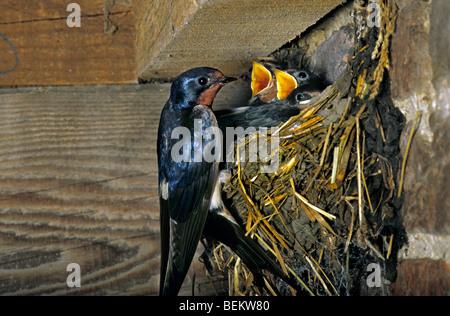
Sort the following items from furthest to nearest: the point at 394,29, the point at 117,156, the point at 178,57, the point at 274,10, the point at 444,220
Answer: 1. the point at 117,156
2. the point at 178,57
3. the point at 274,10
4. the point at 394,29
5. the point at 444,220

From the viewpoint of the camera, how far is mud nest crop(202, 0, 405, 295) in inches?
55.2

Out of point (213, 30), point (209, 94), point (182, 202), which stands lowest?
point (182, 202)

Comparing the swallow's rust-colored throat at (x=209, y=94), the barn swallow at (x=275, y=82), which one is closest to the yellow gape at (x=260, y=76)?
the barn swallow at (x=275, y=82)

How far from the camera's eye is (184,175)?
183cm

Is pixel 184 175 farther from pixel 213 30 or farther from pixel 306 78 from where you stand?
pixel 306 78

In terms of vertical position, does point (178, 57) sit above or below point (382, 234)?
above

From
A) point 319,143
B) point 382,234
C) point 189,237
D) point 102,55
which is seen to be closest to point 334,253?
point 382,234

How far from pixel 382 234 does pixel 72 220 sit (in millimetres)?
1074

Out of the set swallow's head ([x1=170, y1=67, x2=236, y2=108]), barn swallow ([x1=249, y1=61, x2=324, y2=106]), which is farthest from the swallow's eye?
barn swallow ([x1=249, y1=61, x2=324, y2=106])

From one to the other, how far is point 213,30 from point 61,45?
2.20 ft

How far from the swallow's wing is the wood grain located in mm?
178

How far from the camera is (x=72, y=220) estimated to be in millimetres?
1900

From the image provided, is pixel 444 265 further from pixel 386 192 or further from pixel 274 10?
pixel 274 10

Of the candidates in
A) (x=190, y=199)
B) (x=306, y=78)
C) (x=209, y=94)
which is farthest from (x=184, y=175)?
(x=306, y=78)
